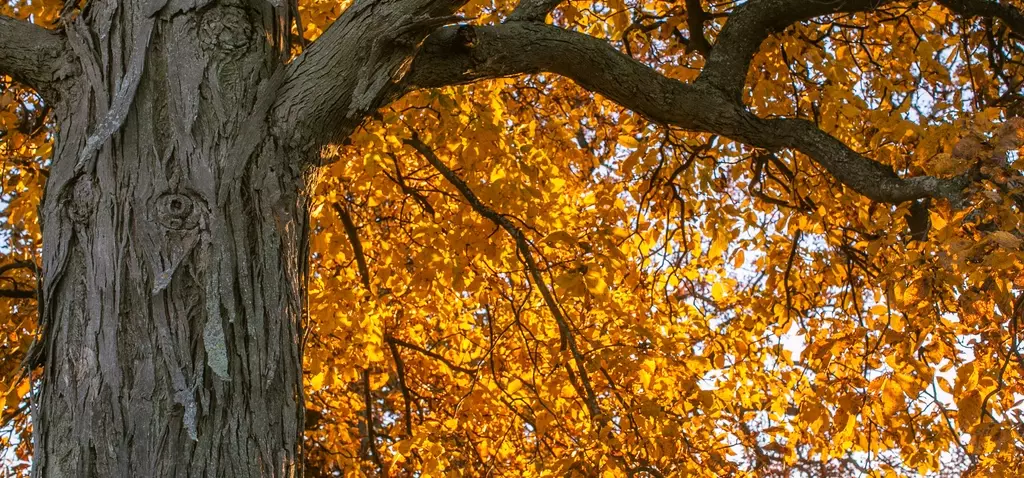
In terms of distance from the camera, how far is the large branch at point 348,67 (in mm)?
2334

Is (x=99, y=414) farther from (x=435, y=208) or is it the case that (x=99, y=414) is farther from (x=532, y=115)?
(x=532, y=115)

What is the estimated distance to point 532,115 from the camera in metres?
6.24

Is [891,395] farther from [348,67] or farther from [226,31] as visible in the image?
[226,31]

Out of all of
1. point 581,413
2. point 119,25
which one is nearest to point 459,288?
point 581,413

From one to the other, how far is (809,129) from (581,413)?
2.16m

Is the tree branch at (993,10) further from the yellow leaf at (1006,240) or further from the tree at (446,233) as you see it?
the yellow leaf at (1006,240)

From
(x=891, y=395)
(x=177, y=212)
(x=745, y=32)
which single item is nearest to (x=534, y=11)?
(x=745, y=32)

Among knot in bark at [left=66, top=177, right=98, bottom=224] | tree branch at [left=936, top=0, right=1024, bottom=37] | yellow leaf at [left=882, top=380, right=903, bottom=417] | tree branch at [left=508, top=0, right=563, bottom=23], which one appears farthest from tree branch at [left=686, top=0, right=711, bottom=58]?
knot in bark at [left=66, top=177, right=98, bottom=224]

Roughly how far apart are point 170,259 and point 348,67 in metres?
0.68

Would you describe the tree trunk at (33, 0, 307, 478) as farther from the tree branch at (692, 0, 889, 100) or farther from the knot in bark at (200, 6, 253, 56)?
the tree branch at (692, 0, 889, 100)

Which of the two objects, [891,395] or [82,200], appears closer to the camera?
[82,200]

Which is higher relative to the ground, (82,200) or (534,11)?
(534,11)

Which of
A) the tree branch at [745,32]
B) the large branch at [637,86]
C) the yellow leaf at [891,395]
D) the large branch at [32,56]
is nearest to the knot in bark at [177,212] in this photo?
the large branch at [32,56]

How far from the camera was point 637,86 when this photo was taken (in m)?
2.97
